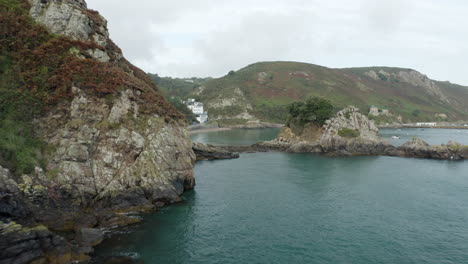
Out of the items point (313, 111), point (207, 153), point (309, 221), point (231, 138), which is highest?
point (313, 111)

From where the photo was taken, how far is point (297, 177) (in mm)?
63156

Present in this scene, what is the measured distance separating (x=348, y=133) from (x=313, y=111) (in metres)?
14.9

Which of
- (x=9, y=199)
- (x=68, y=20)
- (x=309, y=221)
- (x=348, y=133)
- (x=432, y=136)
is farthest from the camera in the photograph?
(x=432, y=136)

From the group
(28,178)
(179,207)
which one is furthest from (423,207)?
(28,178)

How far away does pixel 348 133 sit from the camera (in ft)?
317

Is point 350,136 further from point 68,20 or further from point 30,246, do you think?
point 30,246

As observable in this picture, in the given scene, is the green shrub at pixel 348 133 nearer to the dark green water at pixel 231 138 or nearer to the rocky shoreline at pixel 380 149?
the rocky shoreline at pixel 380 149

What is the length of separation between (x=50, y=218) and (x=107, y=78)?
72.0ft

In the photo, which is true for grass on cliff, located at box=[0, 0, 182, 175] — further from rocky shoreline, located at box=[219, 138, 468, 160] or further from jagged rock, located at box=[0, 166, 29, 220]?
rocky shoreline, located at box=[219, 138, 468, 160]

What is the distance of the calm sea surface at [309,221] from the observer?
99.6 feet

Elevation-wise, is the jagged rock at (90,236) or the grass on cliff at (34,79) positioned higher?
the grass on cliff at (34,79)

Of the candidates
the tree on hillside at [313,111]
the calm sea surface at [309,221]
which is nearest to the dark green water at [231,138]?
the tree on hillside at [313,111]

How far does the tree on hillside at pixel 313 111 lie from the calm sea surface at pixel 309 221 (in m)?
39.4

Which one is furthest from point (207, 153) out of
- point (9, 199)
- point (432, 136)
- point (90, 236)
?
point (432, 136)
